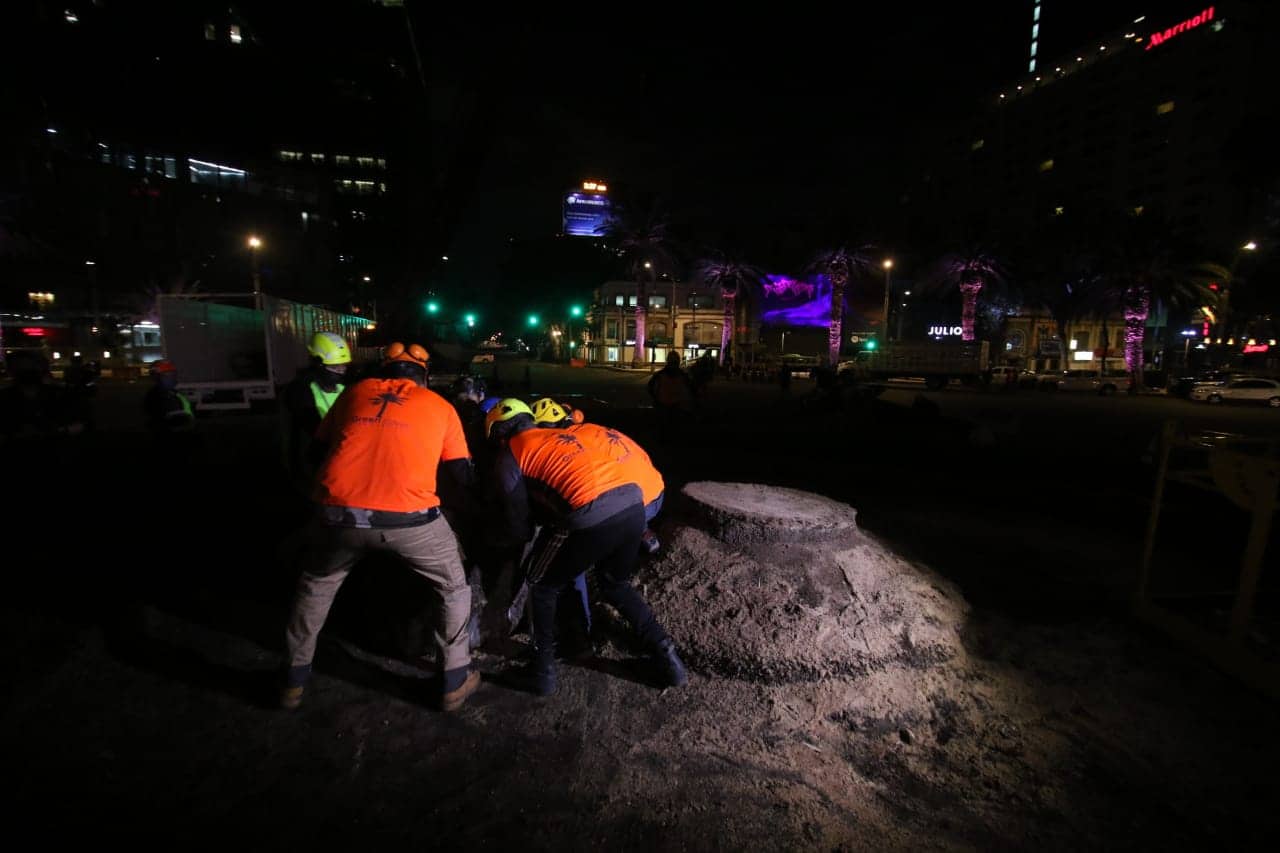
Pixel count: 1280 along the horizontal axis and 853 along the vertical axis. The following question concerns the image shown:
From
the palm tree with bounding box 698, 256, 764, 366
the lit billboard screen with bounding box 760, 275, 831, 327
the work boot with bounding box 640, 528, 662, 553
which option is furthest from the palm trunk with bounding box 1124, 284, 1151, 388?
the work boot with bounding box 640, 528, 662, 553

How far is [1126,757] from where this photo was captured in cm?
294

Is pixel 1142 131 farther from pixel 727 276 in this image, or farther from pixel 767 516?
pixel 767 516

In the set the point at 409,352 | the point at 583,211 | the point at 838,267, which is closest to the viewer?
the point at 409,352

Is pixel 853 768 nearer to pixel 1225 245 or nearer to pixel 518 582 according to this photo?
pixel 518 582

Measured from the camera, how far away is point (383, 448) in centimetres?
285

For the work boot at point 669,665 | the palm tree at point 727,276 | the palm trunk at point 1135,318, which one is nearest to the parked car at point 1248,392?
the palm trunk at point 1135,318

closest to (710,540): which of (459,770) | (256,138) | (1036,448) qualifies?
(459,770)

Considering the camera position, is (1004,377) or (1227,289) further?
(1227,289)

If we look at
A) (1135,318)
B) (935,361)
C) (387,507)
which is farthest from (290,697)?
(1135,318)

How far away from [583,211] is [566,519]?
333 feet

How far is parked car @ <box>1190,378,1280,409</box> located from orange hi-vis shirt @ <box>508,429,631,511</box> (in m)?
33.0

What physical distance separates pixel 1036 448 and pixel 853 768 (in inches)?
473

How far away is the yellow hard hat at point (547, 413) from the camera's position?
3562mm

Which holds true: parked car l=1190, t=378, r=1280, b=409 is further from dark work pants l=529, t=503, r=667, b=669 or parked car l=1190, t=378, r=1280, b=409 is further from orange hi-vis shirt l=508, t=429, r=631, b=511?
orange hi-vis shirt l=508, t=429, r=631, b=511
